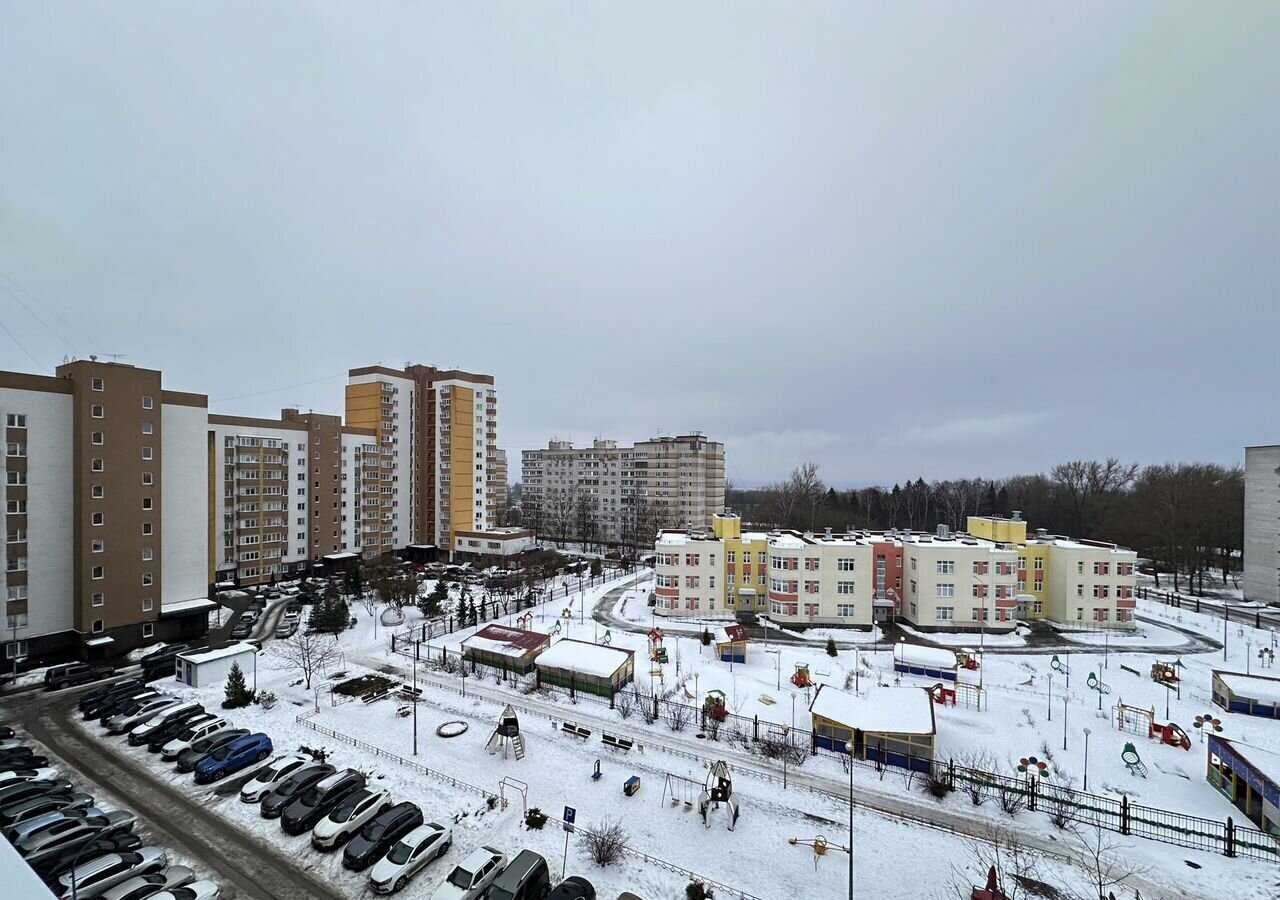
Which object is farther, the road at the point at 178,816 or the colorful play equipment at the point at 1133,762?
the colorful play equipment at the point at 1133,762

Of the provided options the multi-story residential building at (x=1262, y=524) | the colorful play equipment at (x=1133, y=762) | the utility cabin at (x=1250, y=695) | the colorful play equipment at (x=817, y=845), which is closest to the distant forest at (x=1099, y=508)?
the multi-story residential building at (x=1262, y=524)

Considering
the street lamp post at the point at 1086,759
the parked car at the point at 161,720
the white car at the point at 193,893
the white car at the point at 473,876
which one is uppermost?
the white car at the point at 193,893

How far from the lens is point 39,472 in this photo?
26641mm

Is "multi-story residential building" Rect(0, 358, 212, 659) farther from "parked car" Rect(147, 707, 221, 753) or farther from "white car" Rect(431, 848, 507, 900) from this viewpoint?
"white car" Rect(431, 848, 507, 900)

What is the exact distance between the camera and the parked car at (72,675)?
23.9m

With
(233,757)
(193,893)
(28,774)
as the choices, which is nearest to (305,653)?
(233,757)

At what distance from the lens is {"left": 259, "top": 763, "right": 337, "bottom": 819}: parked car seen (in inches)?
584

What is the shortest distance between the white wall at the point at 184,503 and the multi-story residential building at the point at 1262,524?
7765 cm

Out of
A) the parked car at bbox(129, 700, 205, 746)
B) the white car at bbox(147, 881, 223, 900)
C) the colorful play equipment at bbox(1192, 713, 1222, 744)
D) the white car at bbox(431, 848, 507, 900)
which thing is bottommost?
the colorful play equipment at bbox(1192, 713, 1222, 744)

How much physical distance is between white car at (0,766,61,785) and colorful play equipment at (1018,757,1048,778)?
30653mm

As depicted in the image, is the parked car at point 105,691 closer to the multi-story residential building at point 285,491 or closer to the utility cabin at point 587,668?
the utility cabin at point 587,668

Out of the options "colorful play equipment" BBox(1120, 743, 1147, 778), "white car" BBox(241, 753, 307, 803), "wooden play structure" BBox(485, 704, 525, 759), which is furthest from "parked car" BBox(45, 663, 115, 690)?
"colorful play equipment" BBox(1120, 743, 1147, 778)

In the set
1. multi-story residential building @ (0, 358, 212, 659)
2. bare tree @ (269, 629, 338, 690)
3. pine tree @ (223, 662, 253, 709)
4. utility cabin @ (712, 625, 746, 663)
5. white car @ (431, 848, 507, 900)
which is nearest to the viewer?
white car @ (431, 848, 507, 900)

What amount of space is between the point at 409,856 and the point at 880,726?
587 inches
